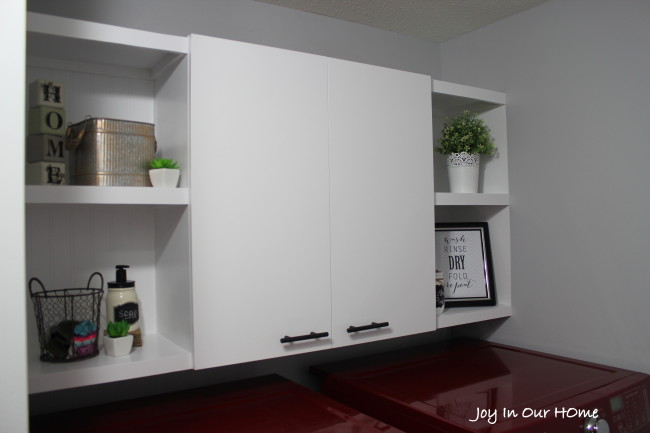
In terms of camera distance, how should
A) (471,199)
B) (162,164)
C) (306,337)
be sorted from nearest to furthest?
(162,164) < (306,337) < (471,199)

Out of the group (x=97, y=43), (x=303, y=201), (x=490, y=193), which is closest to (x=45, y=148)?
(x=97, y=43)

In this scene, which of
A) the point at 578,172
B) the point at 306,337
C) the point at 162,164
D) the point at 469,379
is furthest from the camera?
the point at 578,172

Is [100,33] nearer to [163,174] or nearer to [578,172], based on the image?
[163,174]

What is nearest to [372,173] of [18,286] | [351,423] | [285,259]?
[285,259]

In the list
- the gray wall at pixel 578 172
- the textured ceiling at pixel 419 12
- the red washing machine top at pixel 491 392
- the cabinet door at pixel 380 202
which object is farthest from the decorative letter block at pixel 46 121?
the gray wall at pixel 578 172

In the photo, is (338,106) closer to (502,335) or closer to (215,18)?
(215,18)

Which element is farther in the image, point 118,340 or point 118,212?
point 118,212

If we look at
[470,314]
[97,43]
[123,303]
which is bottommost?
[470,314]

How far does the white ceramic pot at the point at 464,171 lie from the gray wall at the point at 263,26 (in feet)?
1.62

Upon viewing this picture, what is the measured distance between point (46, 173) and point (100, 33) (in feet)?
1.16

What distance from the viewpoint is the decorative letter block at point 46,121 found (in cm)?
124

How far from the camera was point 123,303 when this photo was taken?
138 cm

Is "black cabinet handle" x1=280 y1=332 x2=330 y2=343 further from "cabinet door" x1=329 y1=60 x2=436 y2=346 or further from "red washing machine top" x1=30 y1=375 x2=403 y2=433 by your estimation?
"red washing machine top" x1=30 y1=375 x2=403 y2=433

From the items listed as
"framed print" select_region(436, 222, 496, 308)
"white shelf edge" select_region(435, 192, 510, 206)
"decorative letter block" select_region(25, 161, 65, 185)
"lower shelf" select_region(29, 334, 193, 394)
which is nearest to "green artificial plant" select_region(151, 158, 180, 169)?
"decorative letter block" select_region(25, 161, 65, 185)
